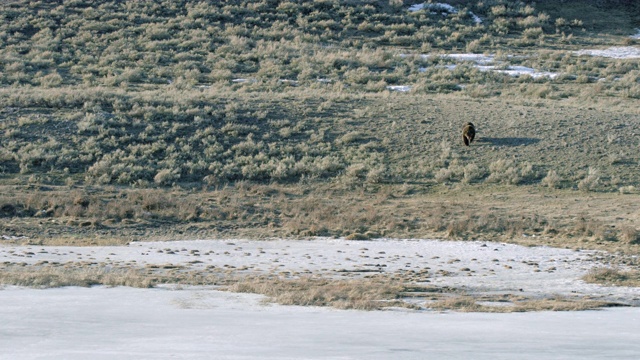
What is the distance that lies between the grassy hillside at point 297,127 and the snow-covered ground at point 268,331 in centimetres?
822

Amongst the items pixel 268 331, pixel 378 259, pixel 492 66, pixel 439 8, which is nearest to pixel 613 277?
pixel 378 259

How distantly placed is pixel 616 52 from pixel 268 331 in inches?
1675

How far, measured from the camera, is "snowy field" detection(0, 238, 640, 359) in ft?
30.1

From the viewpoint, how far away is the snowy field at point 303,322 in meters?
9.19

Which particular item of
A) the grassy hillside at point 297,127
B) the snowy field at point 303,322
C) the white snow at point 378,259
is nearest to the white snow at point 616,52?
the grassy hillside at point 297,127

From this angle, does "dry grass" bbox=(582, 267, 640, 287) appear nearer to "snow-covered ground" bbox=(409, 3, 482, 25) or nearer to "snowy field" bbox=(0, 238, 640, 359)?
"snowy field" bbox=(0, 238, 640, 359)

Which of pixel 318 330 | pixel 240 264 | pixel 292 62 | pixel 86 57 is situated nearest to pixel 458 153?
pixel 240 264

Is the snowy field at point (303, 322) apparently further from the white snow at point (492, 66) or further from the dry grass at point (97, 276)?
the white snow at point (492, 66)

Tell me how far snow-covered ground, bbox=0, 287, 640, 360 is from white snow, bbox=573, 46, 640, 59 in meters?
37.4

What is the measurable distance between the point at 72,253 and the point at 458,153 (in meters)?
15.3

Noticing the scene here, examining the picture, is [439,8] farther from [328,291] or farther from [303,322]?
[303,322]

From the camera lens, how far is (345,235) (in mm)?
20141

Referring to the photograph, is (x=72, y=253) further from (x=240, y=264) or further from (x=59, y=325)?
(x=59, y=325)

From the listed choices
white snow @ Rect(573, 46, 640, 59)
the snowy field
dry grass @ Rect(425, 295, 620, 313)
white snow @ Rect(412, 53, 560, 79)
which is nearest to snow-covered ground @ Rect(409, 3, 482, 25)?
white snow @ Rect(573, 46, 640, 59)
